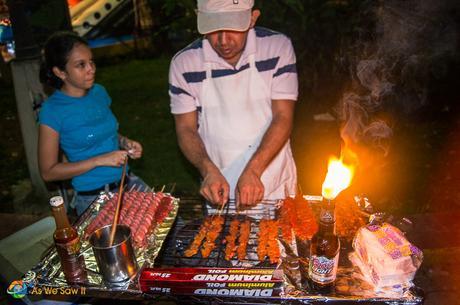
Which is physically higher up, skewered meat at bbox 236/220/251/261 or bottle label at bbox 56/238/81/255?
bottle label at bbox 56/238/81/255

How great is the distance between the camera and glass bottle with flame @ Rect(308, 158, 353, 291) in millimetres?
2453

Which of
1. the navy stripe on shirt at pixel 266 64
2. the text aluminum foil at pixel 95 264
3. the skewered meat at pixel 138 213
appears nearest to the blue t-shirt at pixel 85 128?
the skewered meat at pixel 138 213

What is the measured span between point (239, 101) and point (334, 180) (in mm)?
1840

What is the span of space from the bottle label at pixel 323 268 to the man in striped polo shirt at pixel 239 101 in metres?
1.44

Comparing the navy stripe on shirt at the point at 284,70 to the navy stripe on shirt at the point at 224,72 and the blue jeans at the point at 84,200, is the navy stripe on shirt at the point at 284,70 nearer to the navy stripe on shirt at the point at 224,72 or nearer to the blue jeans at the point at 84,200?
the navy stripe on shirt at the point at 224,72

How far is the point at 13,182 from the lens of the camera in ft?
28.0

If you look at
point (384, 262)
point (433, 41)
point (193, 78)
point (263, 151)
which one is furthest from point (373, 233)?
point (433, 41)

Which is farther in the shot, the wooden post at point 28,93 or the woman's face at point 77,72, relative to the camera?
the wooden post at point 28,93

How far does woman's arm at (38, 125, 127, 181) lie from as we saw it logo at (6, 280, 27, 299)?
1578mm

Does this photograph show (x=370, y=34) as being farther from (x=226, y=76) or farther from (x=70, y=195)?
(x=70, y=195)

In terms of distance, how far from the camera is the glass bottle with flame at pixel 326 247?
8.05 ft

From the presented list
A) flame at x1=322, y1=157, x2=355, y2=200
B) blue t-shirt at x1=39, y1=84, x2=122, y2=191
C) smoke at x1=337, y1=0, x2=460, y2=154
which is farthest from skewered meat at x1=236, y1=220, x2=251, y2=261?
smoke at x1=337, y1=0, x2=460, y2=154

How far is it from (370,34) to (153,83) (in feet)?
31.4

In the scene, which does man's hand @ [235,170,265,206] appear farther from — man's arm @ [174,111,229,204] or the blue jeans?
the blue jeans
